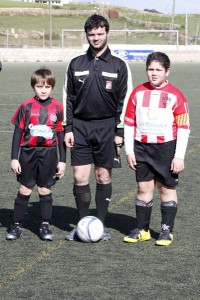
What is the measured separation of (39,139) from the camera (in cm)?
700

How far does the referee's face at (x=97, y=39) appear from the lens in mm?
6816

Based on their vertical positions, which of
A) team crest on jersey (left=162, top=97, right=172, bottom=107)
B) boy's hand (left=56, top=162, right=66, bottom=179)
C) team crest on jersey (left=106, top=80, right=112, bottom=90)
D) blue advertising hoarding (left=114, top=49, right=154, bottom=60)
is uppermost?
team crest on jersey (left=106, top=80, right=112, bottom=90)

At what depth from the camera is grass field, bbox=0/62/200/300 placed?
5.65 meters

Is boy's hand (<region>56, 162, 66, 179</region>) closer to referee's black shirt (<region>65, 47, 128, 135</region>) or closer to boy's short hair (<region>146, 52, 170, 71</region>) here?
referee's black shirt (<region>65, 47, 128, 135</region>)

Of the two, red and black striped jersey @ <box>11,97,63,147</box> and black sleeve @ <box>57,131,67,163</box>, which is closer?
red and black striped jersey @ <box>11,97,63,147</box>

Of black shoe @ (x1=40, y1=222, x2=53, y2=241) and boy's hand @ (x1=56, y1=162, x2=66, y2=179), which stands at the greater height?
boy's hand @ (x1=56, y1=162, x2=66, y2=179)

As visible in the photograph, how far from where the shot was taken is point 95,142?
7.11m

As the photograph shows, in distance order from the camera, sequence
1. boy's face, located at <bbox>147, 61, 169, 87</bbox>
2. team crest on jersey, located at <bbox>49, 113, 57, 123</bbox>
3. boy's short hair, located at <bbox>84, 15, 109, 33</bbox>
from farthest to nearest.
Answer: team crest on jersey, located at <bbox>49, 113, 57, 123</bbox>
boy's short hair, located at <bbox>84, 15, 109, 33</bbox>
boy's face, located at <bbox>147, 61, 169, 87</bbox>

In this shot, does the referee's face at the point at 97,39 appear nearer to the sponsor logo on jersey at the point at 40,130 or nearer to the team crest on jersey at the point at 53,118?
the team crest on jersey at the point at 53,118

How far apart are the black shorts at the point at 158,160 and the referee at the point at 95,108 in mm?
281

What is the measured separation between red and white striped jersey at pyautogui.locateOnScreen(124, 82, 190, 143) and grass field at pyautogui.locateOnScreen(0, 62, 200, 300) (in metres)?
1.02

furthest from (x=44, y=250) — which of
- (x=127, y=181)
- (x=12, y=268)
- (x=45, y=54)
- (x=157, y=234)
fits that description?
(x=45, y=54)

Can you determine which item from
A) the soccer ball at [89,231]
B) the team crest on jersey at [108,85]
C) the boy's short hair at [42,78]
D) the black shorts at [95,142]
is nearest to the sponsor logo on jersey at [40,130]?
the black shorts at [95,142]

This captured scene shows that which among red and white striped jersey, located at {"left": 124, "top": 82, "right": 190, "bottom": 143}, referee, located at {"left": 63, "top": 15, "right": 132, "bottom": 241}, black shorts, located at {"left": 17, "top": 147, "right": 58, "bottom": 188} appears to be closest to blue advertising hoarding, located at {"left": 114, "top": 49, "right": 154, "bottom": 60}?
referee, located at {"left": 63, "top": 15, "right": 132, "bottom": 241}
